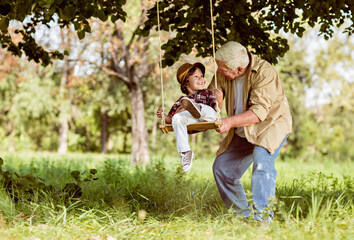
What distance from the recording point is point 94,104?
89.9ft

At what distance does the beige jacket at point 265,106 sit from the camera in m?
4.03

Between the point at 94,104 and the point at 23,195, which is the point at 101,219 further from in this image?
the point at 94,104

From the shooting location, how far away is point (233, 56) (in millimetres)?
4070

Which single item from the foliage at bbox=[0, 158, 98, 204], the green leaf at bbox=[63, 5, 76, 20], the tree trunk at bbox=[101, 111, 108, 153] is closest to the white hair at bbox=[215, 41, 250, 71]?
the green leaf at bbox=[63, 5, 76, 20]

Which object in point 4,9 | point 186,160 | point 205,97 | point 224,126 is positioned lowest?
point 186,160

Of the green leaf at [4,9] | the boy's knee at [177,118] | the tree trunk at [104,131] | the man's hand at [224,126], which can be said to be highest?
the green leaf at [4,9]

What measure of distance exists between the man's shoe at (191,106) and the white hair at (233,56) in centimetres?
51

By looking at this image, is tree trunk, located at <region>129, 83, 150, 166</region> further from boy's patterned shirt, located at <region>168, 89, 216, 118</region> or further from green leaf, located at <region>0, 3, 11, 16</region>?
boy's patterned shirt, located at <region>168, 89, 216, 118</region>

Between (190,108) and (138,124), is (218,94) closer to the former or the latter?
(190,108)

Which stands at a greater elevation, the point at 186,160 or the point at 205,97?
the point at 205,97

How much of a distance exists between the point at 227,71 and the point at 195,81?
18.0 inches

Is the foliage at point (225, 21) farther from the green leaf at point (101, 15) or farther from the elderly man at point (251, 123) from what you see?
the elderly man at point (251, 123)

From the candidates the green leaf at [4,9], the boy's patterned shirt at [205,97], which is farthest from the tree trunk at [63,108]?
the boy's patterned shirt at [205,97]

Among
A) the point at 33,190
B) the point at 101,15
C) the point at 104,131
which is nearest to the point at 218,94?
the point at 101,15
